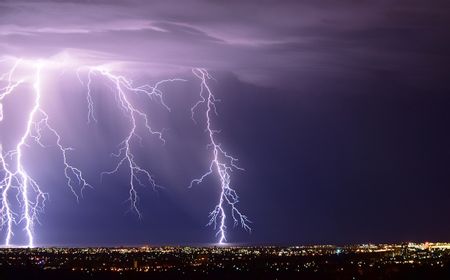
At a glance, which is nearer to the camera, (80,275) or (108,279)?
(108,279)

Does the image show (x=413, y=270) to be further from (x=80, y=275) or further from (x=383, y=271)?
(x=80, y=275)

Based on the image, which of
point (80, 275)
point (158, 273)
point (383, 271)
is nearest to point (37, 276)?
point (80, 275)

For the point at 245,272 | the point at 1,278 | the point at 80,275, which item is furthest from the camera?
the point at 245,272

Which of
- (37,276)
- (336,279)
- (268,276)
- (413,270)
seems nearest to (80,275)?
(37,276)

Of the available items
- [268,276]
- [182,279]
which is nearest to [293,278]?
[268,276]

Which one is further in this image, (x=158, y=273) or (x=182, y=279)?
(x=158, y=273)

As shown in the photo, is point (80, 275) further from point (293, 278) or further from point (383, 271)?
point (383, 271)

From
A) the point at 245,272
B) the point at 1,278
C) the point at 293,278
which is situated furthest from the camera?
the point at 245,272

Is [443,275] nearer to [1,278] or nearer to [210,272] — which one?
[210,272]

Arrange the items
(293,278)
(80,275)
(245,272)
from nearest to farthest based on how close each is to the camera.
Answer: (293,278), (80,275), (245,272)
